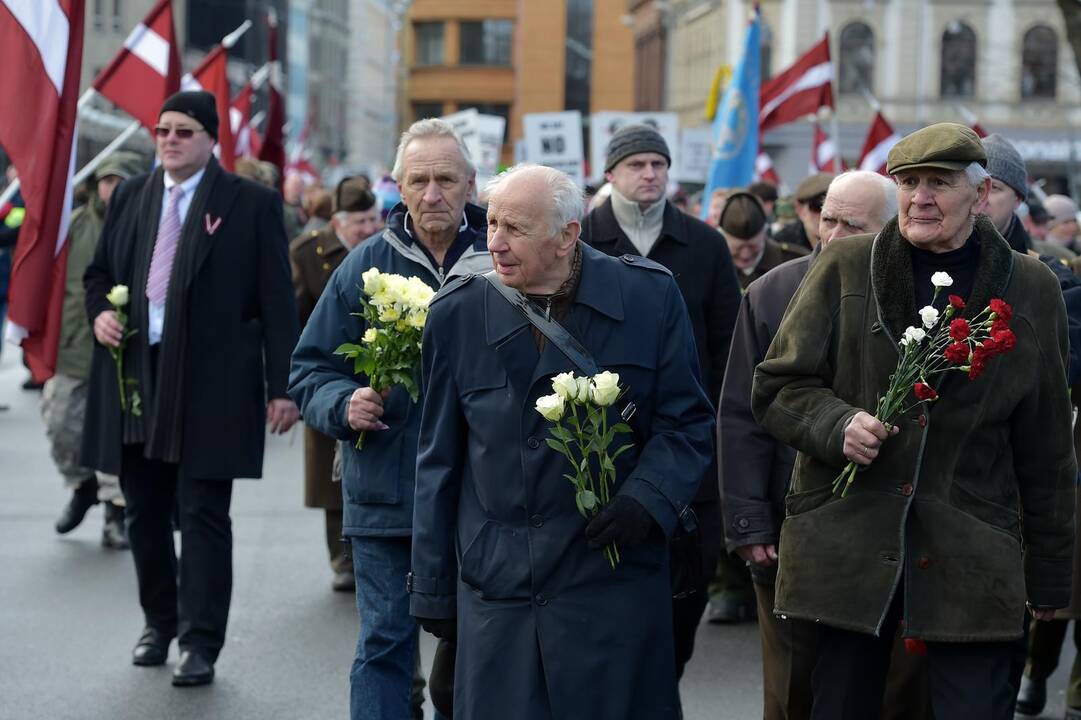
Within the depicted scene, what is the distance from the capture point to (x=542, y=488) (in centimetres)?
486

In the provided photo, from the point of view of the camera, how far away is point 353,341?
6.31 m

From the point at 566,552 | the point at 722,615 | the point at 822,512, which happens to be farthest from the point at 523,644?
the point at 722,615

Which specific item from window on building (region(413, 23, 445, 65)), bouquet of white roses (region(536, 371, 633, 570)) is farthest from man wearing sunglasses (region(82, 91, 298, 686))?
window on building (region(413, 23, 445, 65))

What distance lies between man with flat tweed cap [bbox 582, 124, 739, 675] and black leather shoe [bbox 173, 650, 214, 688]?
7.31 feet

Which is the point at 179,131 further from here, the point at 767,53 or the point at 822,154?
the point at 767,53

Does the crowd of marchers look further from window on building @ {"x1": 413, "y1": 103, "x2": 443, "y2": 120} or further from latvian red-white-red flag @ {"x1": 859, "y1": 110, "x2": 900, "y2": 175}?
window on building @ {"x1": 413, "y1": 103, "x2": 443, "y2": 120}

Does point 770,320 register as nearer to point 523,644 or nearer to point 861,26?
point 523,644

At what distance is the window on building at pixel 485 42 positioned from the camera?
110 meters

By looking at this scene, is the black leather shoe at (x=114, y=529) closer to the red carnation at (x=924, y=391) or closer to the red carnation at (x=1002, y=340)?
the red carnation at (x=924, y=391)

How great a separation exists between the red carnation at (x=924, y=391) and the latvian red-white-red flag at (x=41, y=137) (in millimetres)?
4280

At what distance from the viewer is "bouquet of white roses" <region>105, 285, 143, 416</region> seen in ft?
25.4

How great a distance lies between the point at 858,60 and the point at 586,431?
62.1 m

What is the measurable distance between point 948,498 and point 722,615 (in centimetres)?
→ 463

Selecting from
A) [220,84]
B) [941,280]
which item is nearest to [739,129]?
[220,84]
